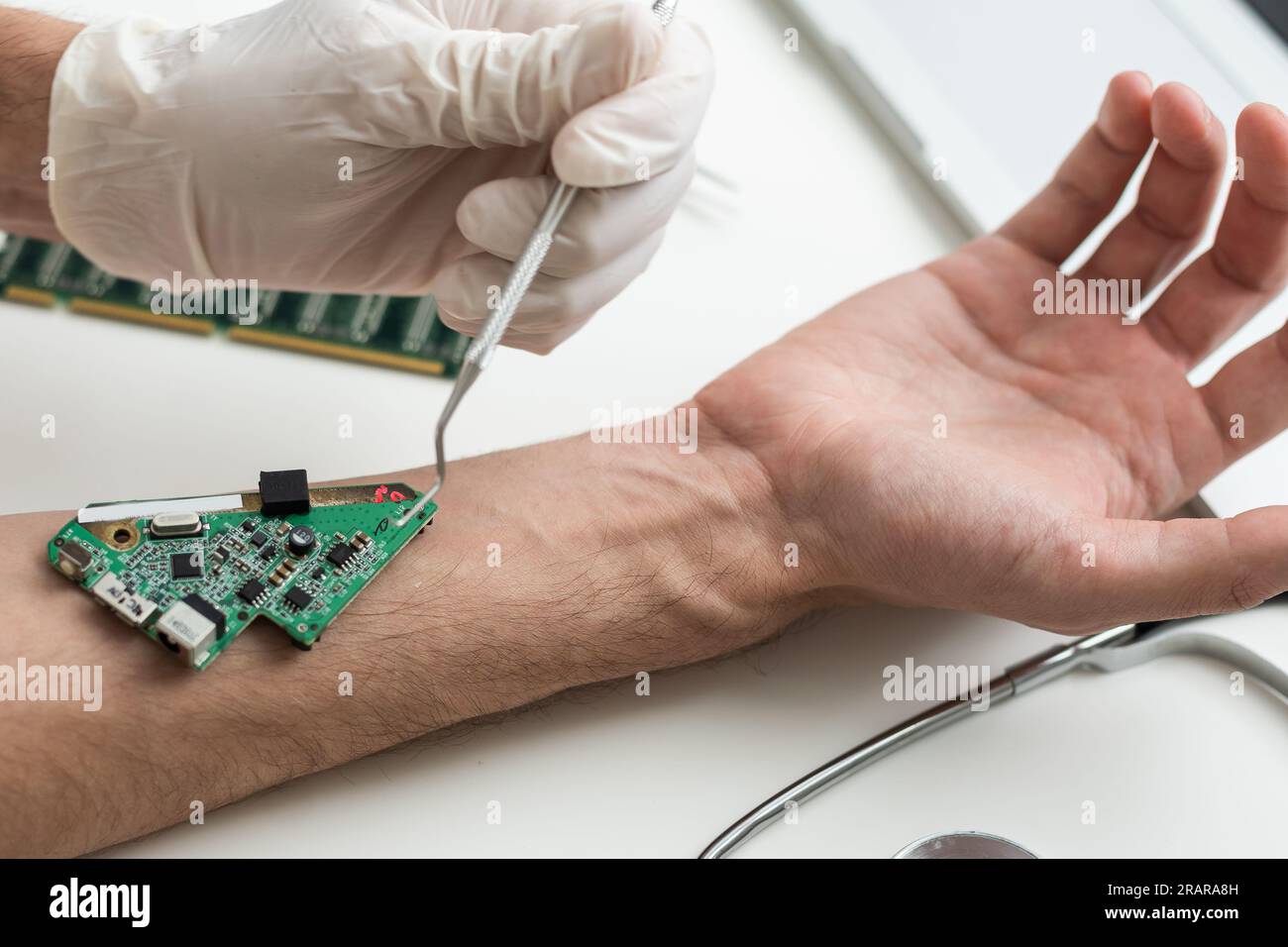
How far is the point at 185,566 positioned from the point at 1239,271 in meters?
1.65

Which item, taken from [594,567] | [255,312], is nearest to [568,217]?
[594,567]

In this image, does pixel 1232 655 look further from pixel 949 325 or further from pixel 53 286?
pixel 53 286

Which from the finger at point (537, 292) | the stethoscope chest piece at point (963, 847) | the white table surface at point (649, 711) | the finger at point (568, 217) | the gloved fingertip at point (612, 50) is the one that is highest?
the gloved fingertip at point (612, 50)

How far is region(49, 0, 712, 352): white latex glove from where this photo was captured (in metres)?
1.42

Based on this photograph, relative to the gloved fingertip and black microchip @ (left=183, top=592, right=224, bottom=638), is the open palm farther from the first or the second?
black microchip @ (left=183, top=592, right=224, bottom=638)

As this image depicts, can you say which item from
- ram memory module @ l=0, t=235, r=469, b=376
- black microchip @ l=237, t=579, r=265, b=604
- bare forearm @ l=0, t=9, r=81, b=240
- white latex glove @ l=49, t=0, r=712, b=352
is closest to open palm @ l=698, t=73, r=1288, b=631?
white latex glove @ l=49, t=0, r=712, b=352

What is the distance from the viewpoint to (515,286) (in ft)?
4.28

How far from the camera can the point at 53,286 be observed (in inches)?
76.2

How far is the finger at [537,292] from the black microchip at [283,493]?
1.09 feet

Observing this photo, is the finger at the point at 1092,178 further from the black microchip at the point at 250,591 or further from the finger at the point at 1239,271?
the black microchip at the point at 250,591

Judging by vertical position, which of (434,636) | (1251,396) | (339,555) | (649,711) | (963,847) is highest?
(1251,396)

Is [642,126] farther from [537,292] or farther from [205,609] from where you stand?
[205,609]

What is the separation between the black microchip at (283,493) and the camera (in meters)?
1.42

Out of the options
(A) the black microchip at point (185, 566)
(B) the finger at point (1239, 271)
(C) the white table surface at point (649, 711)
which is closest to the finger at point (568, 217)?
(C) the white table surface at point (649, 711)
